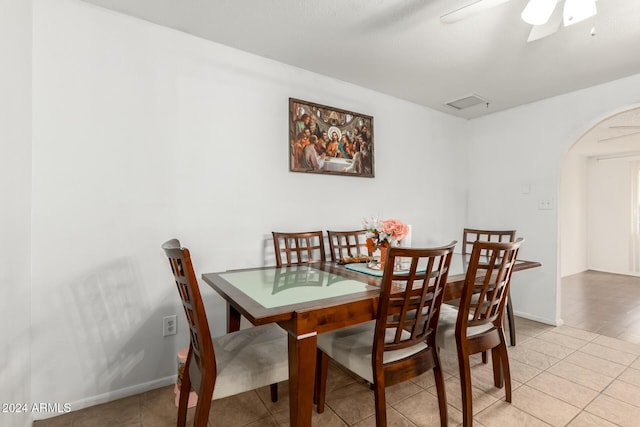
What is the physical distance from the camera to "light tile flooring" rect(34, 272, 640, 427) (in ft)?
5.56

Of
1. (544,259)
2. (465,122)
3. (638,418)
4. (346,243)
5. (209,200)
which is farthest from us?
(465,122)

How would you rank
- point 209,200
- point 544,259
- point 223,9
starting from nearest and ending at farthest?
point 223,9, point 209,200, point 544,259

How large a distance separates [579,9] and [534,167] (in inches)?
91.0

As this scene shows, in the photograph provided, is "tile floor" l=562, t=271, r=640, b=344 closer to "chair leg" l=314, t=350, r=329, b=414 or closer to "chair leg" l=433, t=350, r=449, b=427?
"chair leg" l=433, t=350, r=449, b=427

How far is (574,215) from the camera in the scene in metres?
5.69

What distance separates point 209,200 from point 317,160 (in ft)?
3.23

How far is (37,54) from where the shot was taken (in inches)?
67.2

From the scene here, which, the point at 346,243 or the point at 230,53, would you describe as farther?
the point at 346,243

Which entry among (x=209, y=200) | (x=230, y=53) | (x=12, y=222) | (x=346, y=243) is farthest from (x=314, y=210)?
(x=12, y=222)

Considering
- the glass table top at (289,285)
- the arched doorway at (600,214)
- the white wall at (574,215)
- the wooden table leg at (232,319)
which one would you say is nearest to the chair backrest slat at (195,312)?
the glass table top at (289,285)

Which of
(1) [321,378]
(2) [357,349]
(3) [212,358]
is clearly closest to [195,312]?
(3) [212,358]

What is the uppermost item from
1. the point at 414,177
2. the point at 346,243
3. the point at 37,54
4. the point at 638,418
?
the point at 37,54

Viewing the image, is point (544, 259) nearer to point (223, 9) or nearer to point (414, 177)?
point (414, 177)

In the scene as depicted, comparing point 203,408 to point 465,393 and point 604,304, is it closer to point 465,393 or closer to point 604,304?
point 465,393
